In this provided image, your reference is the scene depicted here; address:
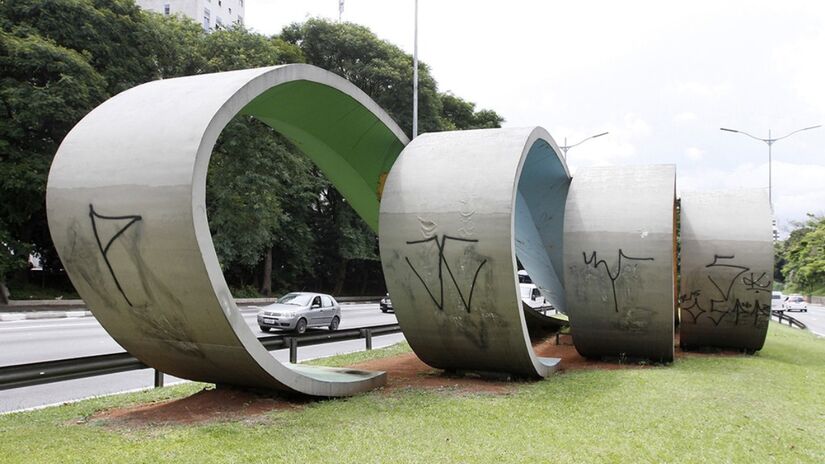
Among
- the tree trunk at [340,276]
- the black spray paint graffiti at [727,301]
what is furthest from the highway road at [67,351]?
the tree trunk at [340,276]

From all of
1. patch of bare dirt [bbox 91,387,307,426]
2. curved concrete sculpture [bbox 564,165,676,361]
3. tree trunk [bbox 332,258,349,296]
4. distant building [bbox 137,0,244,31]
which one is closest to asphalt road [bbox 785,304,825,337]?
curved concrete sculpture [bbox 564,165,676,361]

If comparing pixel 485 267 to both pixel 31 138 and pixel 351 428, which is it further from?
pixel 31 138

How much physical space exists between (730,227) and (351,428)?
35.5ft

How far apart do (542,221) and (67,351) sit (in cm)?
1136

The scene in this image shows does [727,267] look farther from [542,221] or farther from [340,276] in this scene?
[340,276]

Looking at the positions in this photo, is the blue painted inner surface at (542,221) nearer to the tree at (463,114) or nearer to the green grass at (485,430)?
the green grass at (485,430)

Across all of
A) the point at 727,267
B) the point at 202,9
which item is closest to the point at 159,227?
the point at 727,267

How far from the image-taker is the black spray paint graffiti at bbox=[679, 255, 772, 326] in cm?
1428

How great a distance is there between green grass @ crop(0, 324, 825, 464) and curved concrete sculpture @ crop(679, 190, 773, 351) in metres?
4.52

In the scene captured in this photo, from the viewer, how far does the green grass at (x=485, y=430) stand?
19.8 feet

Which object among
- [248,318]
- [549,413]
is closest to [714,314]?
[549,413]

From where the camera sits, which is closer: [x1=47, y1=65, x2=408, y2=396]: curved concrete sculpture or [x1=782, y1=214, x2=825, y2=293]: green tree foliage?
[x1=47, y1=65, x2=408, y2=396]: curved concrete sculpture

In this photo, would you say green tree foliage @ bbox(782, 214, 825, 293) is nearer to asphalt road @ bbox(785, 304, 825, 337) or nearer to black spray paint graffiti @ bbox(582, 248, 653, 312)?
asphalt road @ bbox(785, 304, 825, 337)

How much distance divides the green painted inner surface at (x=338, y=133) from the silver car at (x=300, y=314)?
809 centimetres
